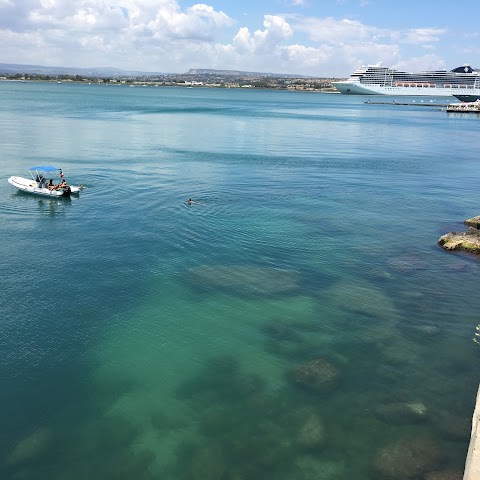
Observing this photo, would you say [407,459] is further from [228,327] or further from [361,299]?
[361,299]

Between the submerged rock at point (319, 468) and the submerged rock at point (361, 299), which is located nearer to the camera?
the submerged rock at point (319, 468)

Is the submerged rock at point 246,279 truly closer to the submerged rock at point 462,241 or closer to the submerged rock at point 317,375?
the submerged rock at point 317,375

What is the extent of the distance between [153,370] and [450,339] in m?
14.1

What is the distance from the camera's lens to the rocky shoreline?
33.8 m

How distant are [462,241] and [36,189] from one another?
36.6 m

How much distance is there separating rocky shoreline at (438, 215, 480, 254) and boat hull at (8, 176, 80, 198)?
32.6 m

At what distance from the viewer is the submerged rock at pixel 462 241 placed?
33781mm

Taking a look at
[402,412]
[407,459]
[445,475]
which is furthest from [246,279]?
[445,475]

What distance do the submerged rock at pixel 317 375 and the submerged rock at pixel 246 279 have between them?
7.05m

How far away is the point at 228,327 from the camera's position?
78.9 ft

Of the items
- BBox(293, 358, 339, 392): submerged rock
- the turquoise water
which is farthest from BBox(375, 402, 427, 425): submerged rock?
BBox(293, 358, 339, 392): submerged rock

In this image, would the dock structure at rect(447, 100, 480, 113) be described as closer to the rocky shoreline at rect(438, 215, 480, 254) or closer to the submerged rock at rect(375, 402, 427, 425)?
the rocky shoreline at rect(438, 215, 480, 254)

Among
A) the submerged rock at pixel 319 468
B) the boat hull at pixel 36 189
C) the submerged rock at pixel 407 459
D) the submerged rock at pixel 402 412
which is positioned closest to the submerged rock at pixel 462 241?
the submerged rock at pixel 402 412

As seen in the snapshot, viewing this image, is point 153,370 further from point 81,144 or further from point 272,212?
point 81,144
